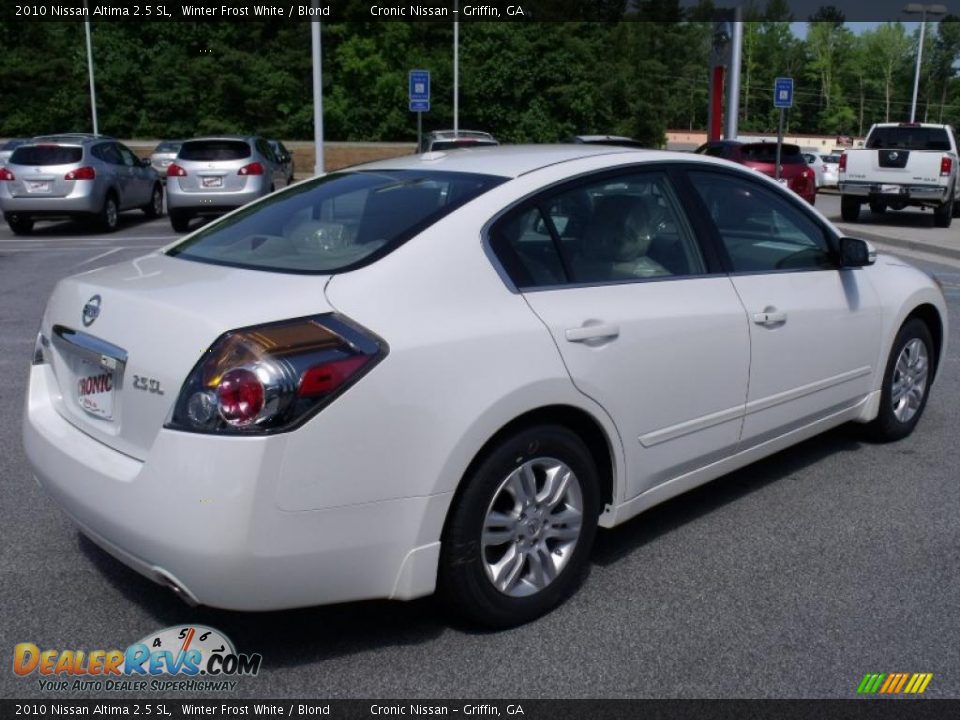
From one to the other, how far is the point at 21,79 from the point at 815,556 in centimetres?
5612

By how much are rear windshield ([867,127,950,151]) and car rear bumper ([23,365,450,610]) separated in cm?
1908

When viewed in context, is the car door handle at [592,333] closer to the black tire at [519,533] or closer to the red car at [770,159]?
the black tire at [519,533]

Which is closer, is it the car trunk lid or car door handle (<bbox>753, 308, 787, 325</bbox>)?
the car trunk lid

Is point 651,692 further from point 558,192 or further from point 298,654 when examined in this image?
point 558,192

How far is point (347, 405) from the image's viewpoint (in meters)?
2.83

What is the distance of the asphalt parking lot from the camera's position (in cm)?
311

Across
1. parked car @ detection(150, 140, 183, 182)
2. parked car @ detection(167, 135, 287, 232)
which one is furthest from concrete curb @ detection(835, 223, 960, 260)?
parked car @ detection(150, 140, 183, 182)

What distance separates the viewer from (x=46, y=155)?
1725 centimetres

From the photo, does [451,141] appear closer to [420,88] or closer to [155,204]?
[155,204]

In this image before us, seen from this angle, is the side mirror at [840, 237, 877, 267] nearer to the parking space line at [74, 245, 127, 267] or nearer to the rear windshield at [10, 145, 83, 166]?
the parking space line at [74, 245, 127, 267]

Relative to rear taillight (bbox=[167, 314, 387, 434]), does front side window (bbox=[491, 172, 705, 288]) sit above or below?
above

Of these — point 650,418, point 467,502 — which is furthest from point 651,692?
point 650,418

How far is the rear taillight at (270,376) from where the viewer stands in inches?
109

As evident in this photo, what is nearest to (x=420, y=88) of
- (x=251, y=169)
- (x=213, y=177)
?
(x=251, y=169)
